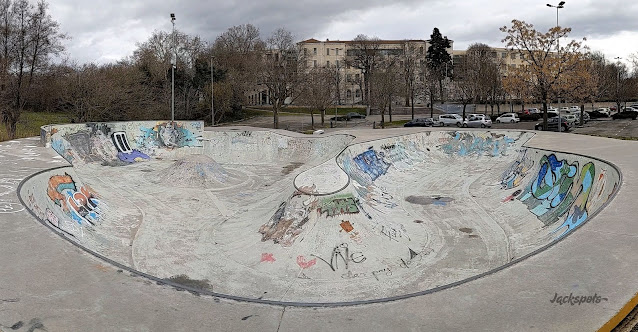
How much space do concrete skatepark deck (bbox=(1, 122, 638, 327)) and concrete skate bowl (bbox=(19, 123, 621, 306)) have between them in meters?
0.05

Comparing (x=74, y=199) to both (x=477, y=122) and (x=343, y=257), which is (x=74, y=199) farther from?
(x=477, y=122)

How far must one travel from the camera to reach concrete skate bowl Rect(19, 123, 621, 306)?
10.4 metres

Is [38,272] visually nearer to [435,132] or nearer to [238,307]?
[238,307]

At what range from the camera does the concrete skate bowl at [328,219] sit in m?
10.4

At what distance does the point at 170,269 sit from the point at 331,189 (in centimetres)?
537

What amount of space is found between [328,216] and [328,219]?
170 mm

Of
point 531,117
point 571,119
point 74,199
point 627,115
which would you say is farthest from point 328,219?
point 627,115

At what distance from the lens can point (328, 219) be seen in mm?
12703

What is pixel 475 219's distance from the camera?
14453 mm

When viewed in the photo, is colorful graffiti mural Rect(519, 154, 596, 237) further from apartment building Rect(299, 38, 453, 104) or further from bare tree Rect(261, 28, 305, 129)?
apartment building Rect(299, 38, 453, 104)

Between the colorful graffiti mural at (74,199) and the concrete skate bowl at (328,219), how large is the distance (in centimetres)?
5

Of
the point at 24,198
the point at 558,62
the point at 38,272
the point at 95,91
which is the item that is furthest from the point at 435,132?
the point at 95,91

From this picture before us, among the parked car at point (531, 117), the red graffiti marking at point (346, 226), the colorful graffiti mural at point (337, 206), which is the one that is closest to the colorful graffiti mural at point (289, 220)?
the colorful graffiti mural at point (337, 206)

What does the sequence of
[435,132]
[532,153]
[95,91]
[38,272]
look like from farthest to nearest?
[95,91], [435,132], [532,153], [38,272]
